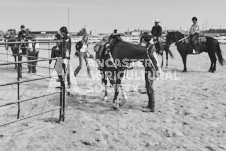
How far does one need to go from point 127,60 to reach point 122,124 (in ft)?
5.59

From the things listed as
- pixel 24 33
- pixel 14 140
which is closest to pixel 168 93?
pixel 14 140

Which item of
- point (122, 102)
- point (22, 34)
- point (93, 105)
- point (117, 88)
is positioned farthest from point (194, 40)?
point (22, 34)

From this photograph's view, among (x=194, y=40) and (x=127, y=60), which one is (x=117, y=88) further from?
(x=194, y=40)

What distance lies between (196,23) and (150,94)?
24.4ft

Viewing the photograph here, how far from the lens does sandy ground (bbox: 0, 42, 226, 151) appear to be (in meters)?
3.92

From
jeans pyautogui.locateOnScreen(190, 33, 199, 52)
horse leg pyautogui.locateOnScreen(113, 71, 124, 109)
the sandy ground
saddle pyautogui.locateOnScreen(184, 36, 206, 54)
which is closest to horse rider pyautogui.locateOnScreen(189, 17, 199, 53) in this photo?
jeans pyautogui.locateOnScreen(190, 33, 199, 52)

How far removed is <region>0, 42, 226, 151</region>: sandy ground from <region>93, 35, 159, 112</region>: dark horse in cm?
54

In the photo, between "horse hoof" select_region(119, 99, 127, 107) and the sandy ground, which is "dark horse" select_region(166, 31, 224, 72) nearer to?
the sandy ground

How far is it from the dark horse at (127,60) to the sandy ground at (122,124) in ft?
1.79

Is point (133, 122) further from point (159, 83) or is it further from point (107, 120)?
point (159, 83)

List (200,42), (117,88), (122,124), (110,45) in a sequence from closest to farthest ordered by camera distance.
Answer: (122,124)
(117,88)
(110,45)
(200,42)

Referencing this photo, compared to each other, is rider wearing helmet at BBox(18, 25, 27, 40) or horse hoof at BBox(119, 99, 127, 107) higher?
rider wearing helmet at BBox(18, 25, 27, 40)

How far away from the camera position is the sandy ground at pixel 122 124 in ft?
12.9

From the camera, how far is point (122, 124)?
4.91m
